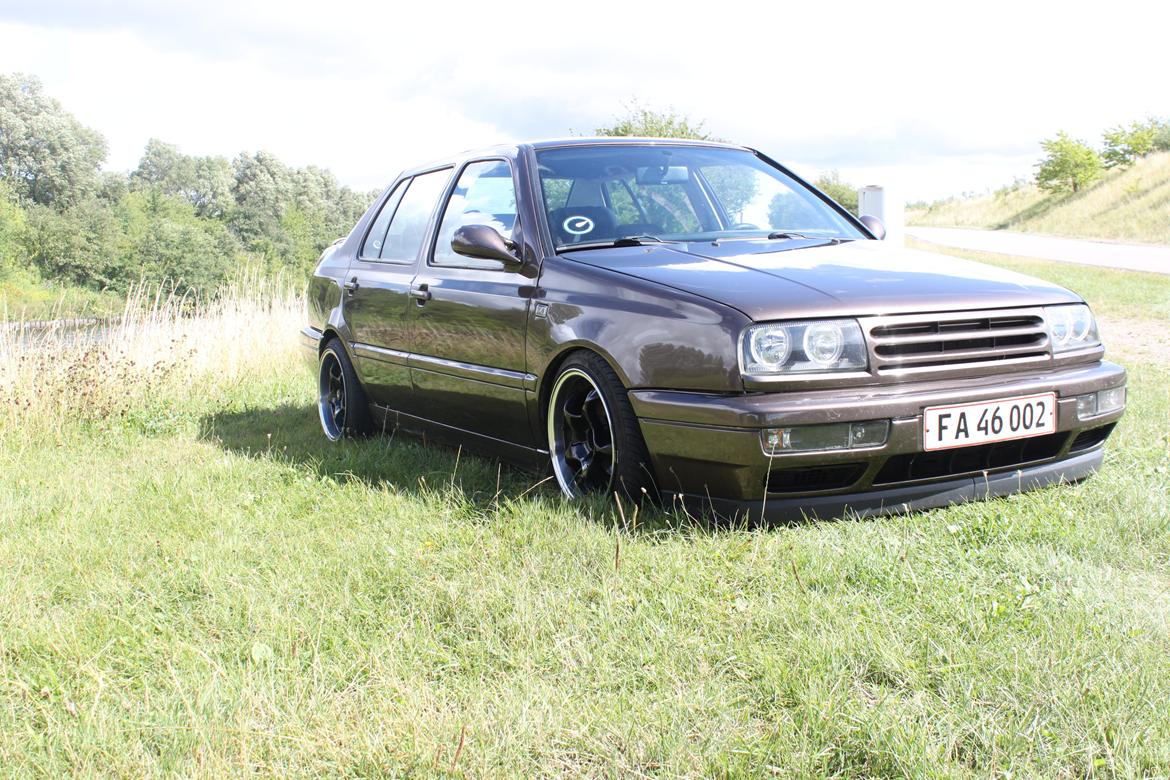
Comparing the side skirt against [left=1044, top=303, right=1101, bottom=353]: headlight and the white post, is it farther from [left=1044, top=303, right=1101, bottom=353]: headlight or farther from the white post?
the white post

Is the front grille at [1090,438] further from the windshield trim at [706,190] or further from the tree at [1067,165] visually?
the tree at [1067,165]

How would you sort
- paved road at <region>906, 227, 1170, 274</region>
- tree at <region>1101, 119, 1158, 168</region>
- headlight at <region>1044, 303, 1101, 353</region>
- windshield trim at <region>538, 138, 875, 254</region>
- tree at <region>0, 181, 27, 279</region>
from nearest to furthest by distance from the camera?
headlight at <region>1044, 303, 1101, 353</region> → windshield trim at <region>538, 138, 875, 254</region> → paved road at <region>906, 227, 1170, 274</region> → tree at <region>1101, 119, 1158, 168</region> → tree at <region>0, 181, 27, 279</region>

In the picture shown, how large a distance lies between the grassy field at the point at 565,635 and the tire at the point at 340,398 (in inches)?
44.7

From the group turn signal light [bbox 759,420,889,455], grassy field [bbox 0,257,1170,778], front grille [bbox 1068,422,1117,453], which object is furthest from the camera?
front grille [bbox 1068,422,1117,453]

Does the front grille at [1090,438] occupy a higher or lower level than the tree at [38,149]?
lower

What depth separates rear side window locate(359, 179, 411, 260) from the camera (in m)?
6.15

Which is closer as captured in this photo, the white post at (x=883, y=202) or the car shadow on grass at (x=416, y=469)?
the car shadow on grass at (x=416, y=469)

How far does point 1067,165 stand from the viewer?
4438cm

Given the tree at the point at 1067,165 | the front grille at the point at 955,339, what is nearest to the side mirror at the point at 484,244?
the front grille at the point at 955,339

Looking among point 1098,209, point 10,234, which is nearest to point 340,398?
point 1098,209

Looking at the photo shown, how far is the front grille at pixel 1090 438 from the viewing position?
162 inches

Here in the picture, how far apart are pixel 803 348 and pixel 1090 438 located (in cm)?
148

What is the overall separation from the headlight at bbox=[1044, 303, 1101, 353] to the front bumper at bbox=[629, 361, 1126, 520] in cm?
11

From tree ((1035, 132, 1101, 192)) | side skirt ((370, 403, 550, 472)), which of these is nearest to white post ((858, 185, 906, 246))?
side skirt ((370, 403, 550, 472))
